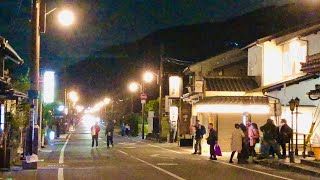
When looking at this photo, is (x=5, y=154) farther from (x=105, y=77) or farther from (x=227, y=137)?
(x=105, y=77)

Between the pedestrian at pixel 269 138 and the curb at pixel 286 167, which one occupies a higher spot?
the pedestrian at pixel 269 138

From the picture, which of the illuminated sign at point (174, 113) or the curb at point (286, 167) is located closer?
the curb at point (286, 167)

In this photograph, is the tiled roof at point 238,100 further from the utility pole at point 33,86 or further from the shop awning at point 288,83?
the utility pole at point 33,86

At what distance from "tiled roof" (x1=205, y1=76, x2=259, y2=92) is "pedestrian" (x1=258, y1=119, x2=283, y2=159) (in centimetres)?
1133

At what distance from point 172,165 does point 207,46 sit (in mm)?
76341

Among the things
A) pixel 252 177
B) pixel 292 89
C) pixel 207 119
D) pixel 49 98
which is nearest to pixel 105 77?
pixel 49 98

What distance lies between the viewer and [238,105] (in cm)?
3334

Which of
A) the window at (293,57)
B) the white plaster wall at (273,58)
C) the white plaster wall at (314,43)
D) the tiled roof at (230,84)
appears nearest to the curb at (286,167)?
the white plaster wall at (314,43)

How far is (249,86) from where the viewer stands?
125 ft

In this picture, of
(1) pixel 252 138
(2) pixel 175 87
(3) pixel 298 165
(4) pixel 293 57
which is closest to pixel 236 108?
(4) pixel 293 57

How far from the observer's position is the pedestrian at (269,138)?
26031 mm

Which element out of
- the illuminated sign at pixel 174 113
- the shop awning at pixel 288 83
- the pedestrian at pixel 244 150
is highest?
the shop awning at pixel 288 83

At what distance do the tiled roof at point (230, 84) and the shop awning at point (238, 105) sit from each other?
3.50 meters

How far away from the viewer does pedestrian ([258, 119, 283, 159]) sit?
2603 cm
